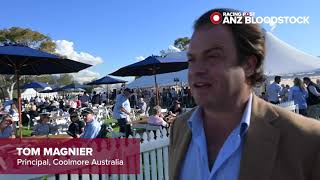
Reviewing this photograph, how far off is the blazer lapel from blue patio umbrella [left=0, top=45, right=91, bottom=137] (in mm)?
8316

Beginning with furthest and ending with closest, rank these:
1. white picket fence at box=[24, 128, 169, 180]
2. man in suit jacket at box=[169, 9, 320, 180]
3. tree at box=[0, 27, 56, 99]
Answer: tree at box=[0, 27, 56, 99] → white picket fence at box=[24, 128, 169, 180] → man in suit jacket at box=[169, 9, 320, 180]

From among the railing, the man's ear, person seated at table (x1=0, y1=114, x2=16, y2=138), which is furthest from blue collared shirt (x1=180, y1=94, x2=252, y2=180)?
the railing

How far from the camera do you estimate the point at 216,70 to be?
176 cm

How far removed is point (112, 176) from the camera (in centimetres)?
453

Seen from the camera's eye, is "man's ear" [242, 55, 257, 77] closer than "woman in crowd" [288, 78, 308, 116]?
Yes

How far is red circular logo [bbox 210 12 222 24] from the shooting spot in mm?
1874

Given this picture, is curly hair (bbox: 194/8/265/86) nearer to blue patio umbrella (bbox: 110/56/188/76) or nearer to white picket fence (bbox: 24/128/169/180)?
white picket fence (bbox: 24/128/169/180)

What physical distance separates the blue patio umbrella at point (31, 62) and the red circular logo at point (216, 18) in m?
8.11

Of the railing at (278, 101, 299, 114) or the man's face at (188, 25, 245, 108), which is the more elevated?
the man's face at (188, 25, 245, 108)

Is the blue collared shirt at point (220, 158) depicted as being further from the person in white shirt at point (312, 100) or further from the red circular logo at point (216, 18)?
the person in white shirt at point (312, 100)

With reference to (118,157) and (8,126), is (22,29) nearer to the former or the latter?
(8,126)

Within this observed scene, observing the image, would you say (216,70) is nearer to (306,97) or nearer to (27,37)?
(306,97)

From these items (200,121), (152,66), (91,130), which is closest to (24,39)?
(152,66)

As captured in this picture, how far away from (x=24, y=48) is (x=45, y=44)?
50928 mm
